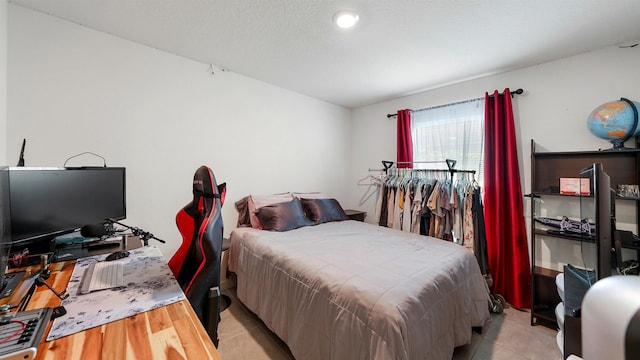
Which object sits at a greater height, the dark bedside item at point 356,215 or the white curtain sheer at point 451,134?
the white curtain sheer at point 451,134

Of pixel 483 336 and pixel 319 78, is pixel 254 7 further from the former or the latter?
pixel 483 336

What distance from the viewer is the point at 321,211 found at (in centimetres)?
319

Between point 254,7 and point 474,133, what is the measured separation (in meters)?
2.71

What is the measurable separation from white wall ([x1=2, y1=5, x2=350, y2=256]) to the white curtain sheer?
1.72 m

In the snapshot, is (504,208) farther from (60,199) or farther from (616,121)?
(60,199)

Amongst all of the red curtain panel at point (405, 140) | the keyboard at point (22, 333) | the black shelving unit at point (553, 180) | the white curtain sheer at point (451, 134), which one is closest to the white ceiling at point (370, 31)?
the white curtain sheer at point (451, 134)

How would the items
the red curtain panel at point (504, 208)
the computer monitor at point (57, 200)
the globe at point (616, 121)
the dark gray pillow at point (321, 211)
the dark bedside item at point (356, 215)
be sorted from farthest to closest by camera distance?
the dark bedside item at point (356, 215) → the dark gray pillow at point (321, 211) → the red curtain panel at point (504, 208) → the globe at point (616, 121) → the computer monitor at point (57, 200)

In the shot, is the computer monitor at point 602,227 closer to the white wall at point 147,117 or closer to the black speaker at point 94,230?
the black speaker at point 94,230

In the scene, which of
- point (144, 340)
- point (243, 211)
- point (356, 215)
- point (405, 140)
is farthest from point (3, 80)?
point (405, 140)

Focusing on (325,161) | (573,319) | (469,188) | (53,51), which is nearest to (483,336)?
(573,319)

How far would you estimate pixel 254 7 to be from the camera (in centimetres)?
170

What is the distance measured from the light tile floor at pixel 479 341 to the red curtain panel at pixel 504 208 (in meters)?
0.32

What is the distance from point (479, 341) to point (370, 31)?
2.69 metres

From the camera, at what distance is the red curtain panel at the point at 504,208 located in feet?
8.16
